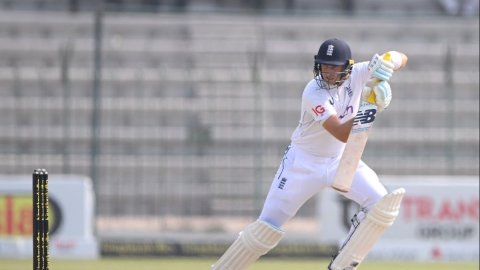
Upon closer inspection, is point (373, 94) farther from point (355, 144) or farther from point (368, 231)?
point (368, 231)

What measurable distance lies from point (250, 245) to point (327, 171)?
65 centimetres

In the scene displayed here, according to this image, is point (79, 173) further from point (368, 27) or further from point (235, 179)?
point (368, 27)

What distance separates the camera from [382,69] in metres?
5.92

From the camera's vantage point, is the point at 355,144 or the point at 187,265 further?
the point at 187,265

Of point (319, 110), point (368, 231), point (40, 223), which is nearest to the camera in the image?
point (40, 223)

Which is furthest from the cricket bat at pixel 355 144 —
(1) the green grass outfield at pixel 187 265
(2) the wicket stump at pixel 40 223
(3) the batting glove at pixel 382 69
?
(1) the green grass outfield at pixel 187 265

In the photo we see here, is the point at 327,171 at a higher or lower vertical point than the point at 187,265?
higher

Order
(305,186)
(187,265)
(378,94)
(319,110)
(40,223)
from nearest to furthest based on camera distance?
(40,223)
(378,94)
(319,110)
(305,186)
(187,265)

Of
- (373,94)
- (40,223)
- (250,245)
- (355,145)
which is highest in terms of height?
(373,94)

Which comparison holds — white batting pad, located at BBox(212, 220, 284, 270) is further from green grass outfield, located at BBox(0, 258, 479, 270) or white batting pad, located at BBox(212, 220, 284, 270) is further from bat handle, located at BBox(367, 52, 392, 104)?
green grass outfield, located at BBox(0, 258, 479, 270)

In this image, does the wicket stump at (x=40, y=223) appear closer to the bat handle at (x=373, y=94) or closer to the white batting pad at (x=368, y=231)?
the white batting pad at (x=368, y=231)

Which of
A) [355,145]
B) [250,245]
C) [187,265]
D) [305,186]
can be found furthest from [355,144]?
[187,265]

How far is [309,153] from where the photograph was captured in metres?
6.42

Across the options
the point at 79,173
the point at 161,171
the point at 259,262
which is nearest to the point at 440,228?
the point at 259,262
